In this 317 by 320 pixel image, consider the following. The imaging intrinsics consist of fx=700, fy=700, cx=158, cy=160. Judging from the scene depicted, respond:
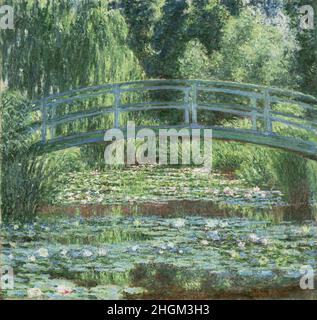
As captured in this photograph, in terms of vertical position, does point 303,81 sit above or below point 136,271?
above

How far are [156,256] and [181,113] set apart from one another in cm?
157

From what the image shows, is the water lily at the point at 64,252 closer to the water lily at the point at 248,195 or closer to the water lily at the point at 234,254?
the water lily at the point at 234,254

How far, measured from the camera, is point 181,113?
6258mm

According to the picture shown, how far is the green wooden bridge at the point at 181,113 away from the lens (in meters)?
5.98

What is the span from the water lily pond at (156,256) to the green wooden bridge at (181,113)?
87cm

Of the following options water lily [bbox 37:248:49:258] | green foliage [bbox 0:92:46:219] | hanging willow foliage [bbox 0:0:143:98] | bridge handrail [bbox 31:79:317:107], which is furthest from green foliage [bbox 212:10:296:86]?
water lily [bbox 37:248:49:258]

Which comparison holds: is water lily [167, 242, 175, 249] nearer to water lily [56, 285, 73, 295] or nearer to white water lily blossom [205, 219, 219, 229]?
white water lily blossom [205, 219, 219, 229]

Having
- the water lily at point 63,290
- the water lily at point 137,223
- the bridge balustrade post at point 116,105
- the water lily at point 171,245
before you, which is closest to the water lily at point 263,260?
the water lily at point 171,245

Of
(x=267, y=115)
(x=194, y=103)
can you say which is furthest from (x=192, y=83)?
(x=267, y=115)

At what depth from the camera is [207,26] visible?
6.07m

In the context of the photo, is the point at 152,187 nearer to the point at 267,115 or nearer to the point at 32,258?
the point at 32,258

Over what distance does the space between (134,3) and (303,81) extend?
1.58 m

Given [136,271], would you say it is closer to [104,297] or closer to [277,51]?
[104,297]

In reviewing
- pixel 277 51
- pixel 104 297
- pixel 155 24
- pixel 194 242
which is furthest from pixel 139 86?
pixel 104 297
